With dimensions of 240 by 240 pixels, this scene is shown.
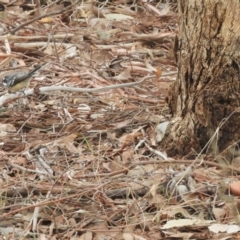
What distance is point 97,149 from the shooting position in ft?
12.9

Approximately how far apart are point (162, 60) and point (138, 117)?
1.23 metres

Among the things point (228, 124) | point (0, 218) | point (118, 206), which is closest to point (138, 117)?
point (228, 124)

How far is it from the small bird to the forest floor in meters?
0.07

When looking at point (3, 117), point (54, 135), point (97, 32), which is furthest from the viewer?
point (97, 32)

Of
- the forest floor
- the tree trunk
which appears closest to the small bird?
the forest floor

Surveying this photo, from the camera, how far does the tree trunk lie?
3438mm

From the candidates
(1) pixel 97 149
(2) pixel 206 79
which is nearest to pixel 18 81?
(1) pixel 97 149

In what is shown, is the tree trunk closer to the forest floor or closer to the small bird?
the forest floor

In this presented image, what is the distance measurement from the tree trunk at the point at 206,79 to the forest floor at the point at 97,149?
0.12m

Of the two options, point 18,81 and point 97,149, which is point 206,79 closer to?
point 97,149

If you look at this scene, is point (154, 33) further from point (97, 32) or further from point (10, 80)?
point (10, 80)

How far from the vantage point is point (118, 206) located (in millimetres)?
3309

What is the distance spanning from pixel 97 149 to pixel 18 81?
91cm

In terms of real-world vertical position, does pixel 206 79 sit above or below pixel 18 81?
above
